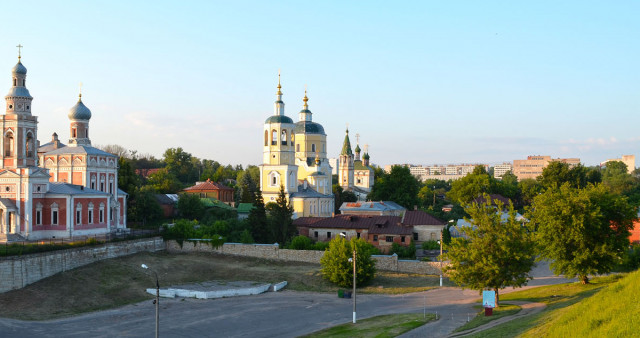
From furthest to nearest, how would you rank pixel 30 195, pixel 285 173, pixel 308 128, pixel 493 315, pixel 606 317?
pixel 308 128 < pixel 285 173 < pixel 30 195 < pixel 493 315 < pixel 606 317

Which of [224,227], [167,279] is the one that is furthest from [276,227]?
[167,279]

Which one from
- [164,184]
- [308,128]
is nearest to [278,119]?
[308,128]

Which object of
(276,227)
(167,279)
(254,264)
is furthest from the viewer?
(276,227)

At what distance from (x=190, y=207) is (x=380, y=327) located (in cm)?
3863

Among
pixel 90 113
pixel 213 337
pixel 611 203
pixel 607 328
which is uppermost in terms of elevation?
pixel 90 113

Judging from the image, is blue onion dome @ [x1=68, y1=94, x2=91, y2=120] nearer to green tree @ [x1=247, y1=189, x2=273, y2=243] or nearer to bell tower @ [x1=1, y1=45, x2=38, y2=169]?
bell tower @ [x1=1, y1=45, x2=38, y2=169]

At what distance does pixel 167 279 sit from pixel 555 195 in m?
25.0

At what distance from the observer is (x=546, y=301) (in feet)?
101

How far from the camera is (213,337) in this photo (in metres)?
27.4

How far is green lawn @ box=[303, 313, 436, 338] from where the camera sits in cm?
2647

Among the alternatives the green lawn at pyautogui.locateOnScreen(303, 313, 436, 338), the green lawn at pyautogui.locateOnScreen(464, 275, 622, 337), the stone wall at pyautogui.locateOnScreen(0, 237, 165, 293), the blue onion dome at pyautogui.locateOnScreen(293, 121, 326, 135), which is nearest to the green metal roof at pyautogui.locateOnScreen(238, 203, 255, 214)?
the blue onion dome at pyautogui.locateOnScreen(293, 121, 326, 135)

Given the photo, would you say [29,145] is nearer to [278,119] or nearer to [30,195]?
[30,195]

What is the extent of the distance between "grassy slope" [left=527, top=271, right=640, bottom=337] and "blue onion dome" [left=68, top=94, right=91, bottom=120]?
1700 inches

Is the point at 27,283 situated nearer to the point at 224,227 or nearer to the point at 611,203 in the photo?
the point at 224,227
